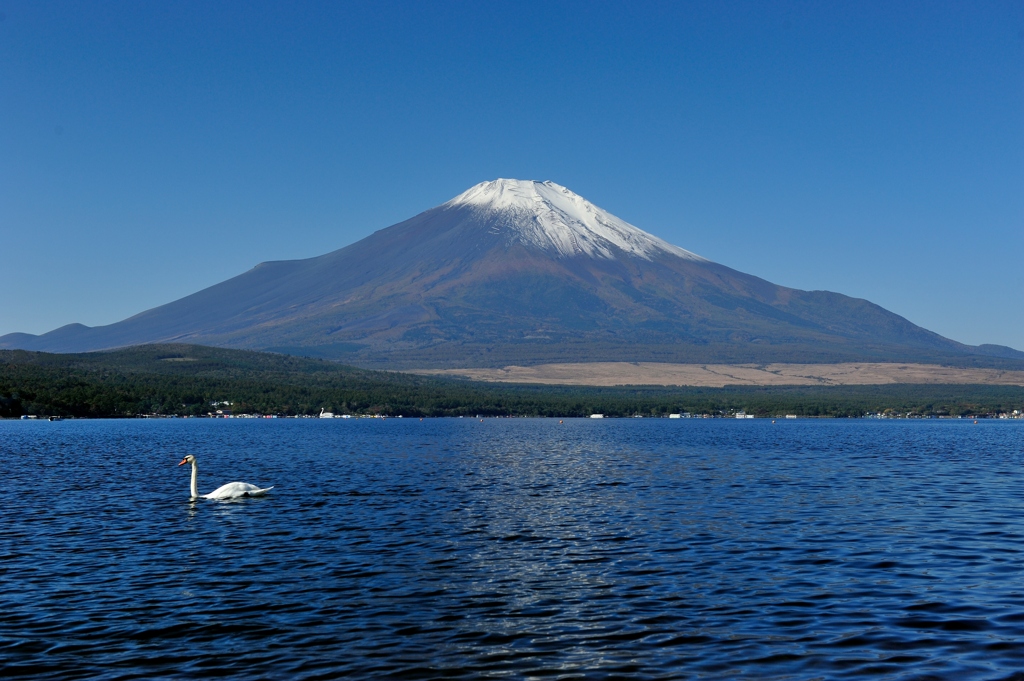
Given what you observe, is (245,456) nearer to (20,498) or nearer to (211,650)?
(20,498)

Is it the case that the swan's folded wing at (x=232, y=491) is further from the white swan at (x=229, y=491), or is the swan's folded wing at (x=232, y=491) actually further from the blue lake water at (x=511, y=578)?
the blue lake water at (x=511, y=578)

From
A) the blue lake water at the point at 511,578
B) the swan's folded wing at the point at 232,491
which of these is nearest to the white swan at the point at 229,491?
the swan's folded wing at the point at 232,491

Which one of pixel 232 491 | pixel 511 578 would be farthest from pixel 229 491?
pixel 511 578

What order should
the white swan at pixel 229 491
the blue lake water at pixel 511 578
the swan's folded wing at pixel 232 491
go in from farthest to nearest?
the swan's folded wing at pixel 232 491 → the white swan at pixel 229 491 → the blue lake water at pixel 511 578

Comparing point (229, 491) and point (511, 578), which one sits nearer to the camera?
point (511, 578)

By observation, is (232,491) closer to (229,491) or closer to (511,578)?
(229,491)

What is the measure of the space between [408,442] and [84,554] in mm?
58154

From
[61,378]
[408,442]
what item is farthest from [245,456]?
[61,378]

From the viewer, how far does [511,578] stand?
23109mm

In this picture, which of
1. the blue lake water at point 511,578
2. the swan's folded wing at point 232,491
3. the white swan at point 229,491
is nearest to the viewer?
the blue lake water at point 511,578

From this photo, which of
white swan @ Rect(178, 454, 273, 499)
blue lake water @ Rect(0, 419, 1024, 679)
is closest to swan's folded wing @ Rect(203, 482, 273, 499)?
white swan @ Rect(178, 454, 273, 499)

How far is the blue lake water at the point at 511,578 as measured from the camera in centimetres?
1645

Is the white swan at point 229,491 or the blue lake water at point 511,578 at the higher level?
the white swan at point 229,491

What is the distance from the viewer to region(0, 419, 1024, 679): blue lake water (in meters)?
16.5
